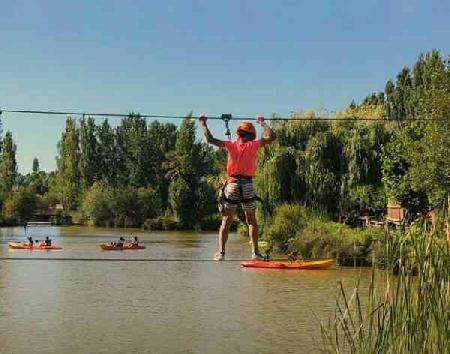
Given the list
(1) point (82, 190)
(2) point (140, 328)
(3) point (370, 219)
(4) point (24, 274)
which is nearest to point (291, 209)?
(3) point (370, 219)

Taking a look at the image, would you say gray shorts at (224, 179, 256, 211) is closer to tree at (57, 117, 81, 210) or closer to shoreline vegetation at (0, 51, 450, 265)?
shoreline vegetation at (0, 51, 450, 265)

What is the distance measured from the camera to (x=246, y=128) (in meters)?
7.57

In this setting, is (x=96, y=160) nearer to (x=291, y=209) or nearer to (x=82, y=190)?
(x=82, y=190)

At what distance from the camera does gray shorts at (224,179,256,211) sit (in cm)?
757

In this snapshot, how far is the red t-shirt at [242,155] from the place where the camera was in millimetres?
7398

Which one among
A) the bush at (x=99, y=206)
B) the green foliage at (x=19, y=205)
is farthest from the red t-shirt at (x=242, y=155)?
the green foliage at (x=19, y=205)

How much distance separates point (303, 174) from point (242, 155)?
83.9ft

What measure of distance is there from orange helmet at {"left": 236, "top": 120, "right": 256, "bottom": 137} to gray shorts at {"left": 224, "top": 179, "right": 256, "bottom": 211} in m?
0.51

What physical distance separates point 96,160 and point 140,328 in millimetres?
58723

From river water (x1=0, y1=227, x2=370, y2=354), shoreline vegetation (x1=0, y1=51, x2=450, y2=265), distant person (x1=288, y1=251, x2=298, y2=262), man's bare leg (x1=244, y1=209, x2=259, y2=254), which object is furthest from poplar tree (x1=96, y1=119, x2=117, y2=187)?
man's bare leg (x1=244, y1=209, x2=259, y2=254)

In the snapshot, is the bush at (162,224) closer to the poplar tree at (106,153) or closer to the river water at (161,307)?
the poplar tree at (106,153)

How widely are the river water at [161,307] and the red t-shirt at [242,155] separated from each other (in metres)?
2.30

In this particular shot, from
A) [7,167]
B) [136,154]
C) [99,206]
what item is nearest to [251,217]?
[99,206]

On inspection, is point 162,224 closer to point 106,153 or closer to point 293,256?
point 106,153
